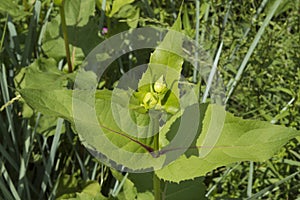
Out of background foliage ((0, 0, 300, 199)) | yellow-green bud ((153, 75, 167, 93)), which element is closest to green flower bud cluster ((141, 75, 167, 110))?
yellow-green bud ((153, 75, 167, 93))

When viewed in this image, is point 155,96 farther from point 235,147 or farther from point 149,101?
point 235,147

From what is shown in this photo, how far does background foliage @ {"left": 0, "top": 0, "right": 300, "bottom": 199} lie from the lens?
1.14 m

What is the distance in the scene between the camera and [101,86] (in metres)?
1.29

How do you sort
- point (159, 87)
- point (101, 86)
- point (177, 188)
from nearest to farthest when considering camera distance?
point (159, 87)
point (177, 188)
point (101, 86)

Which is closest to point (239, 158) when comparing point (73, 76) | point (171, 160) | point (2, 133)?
point (171, 160)

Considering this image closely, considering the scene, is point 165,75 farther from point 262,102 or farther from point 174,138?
point 262,102

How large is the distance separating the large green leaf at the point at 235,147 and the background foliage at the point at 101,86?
1.14ft

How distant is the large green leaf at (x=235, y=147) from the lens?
675 millimetres

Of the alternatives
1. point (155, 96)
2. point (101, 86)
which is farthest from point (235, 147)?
point (101, 86)

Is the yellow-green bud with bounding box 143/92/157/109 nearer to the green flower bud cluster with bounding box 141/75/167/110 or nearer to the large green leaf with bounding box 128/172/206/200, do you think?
the green flower bud cluster with bounding box 141/75/167/110

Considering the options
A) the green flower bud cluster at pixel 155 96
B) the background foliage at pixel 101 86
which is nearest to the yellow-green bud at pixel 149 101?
the green flower bud cluster at pixel 155 96

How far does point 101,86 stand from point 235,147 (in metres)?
0.65

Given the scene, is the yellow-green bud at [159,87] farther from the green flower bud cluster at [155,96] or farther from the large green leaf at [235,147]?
the large green leaf at [235,147]

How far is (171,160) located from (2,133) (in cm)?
59
